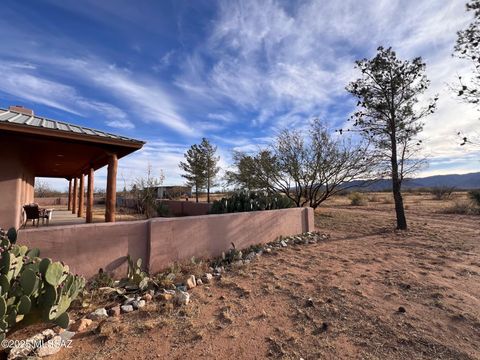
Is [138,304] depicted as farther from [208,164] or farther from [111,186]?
[208,164]

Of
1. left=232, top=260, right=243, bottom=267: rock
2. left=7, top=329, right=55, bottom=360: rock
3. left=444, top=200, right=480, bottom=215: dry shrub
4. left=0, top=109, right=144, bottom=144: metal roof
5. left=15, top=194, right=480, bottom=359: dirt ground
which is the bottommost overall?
left=15, top=194, right=480, bottom=359: dirt ground

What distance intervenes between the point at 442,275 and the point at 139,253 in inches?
205

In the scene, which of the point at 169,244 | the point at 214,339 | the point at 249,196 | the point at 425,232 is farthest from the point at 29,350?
the point at 425,232

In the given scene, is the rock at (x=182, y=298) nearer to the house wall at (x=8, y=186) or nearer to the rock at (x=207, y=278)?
the rock at (x=207, y=278)

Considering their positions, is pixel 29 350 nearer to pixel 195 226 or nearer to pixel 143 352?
pixel 143 352

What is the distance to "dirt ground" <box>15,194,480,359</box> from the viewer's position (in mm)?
2699

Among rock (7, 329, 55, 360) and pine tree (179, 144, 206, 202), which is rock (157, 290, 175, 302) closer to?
rock (7, 329, 55, 360)

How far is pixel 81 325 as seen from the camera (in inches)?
119

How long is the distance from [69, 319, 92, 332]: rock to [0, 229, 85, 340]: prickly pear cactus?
0.99 ft

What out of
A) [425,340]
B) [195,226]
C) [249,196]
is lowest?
[425,340]

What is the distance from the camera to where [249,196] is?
8.77 meters

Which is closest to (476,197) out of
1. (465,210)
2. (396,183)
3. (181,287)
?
(465,210)

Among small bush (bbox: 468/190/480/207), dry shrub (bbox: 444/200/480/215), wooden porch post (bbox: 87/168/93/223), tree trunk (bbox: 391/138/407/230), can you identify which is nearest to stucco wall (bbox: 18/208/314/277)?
tree trunk (bbox: 391/138/407/230)

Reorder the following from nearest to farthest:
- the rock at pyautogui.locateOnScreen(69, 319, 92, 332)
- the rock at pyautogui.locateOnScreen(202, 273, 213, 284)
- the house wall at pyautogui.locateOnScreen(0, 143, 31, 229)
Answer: the rock at pyautogui.locateOnScreen(69, 319, 92, 332)
the rock at pyautogui.locateOnScreen(202, 273, 213, 284)
the house wall at pyautogui.locateOnScreen(0, 143, 31, 229)
